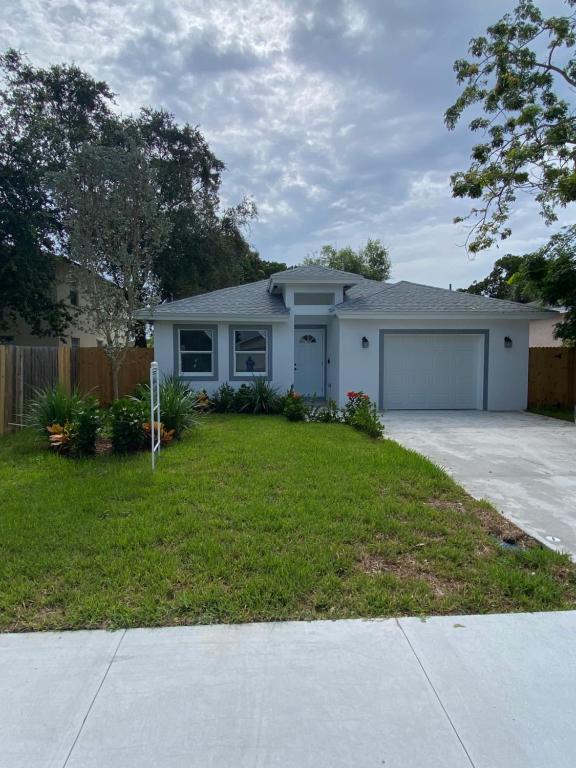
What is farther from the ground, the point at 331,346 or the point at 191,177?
the point at 191,177

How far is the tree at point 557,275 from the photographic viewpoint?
12141mm

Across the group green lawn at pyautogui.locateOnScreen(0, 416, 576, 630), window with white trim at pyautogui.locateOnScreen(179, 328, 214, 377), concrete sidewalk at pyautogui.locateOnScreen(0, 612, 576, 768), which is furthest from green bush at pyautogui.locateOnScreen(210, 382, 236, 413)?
concrete sidewalk at pyautogui.locateOnScreen(0, 612, 576, 768)

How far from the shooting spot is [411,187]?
44.1 ft

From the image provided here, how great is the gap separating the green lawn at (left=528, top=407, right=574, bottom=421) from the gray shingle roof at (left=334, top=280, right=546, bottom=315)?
2.80m

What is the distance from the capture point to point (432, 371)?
42.4 feet

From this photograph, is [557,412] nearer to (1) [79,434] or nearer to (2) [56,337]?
(1) [79,434]

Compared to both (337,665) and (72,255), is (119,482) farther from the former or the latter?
(72,255)

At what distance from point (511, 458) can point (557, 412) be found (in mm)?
6822

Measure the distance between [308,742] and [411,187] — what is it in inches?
559

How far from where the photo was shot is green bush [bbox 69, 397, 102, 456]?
6.75 m

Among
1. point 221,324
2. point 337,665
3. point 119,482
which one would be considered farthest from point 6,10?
point 337,665

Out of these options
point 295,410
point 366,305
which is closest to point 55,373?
point 295,410

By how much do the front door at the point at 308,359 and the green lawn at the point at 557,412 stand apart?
6233 mm

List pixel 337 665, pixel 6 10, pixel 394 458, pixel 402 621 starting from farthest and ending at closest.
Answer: pixel 6 10 → pixel 394 458 → pixel 402 621 → pixel 337 665
